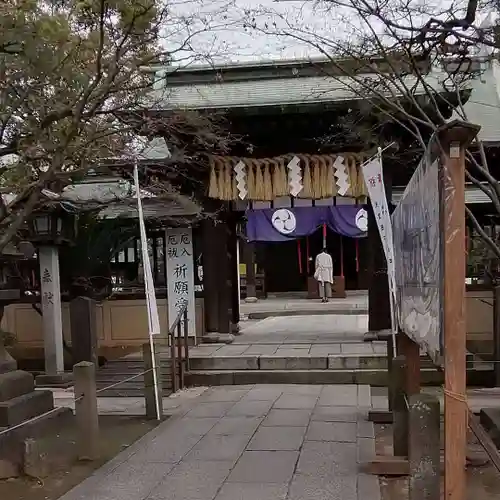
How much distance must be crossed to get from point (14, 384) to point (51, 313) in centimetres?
384

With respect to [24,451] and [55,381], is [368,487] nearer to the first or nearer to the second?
[24,451]

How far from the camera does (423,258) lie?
3.79m

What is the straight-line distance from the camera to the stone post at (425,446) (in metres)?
3.41

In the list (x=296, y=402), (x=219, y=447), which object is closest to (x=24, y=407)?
(x=219, y=447)

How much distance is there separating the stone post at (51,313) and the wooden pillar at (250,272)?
13.3 m

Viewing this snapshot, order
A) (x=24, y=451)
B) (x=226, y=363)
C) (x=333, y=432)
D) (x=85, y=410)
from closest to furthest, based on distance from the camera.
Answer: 1. (x=24, y=451)
2. (x=85, y=410)
3. (x=333, y=432)
4. (x=226, y=363)

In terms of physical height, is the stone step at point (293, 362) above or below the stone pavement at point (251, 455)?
above

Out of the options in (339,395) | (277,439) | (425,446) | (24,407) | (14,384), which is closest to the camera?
(425,446)

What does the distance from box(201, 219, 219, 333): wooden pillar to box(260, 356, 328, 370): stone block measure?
7.10ft

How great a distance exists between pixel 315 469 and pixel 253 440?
1212mm

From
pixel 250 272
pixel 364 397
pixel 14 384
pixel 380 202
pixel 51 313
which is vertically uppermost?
pixel 380 202

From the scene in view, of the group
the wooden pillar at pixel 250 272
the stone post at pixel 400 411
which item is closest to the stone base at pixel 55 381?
the stone post at pixel 400 411

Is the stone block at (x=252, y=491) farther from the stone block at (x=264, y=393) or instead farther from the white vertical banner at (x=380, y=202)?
the stone block at (x=264, y=393)

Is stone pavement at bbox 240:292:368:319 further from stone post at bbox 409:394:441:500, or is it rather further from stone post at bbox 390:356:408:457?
stone post at bbox 409:394:441:500
